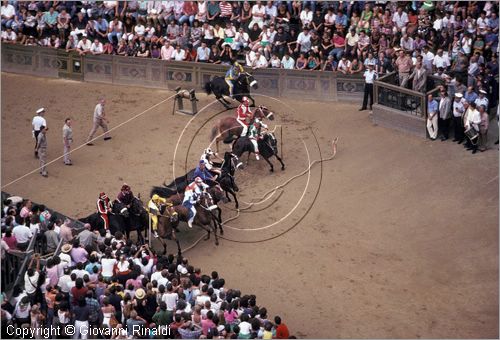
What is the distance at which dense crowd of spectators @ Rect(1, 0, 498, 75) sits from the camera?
118 feet

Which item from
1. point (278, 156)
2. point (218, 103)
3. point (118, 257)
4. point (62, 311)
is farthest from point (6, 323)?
point (218, 103)

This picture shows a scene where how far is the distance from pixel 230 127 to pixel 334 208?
4.71 m

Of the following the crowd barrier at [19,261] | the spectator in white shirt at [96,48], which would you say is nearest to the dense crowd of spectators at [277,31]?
the spectator in white shirt at [96,48]

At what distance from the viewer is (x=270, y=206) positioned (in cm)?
3144

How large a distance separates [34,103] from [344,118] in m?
11.1

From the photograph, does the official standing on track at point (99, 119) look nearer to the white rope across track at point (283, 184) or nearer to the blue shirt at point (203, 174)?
the blue shirt at point (203, 174)

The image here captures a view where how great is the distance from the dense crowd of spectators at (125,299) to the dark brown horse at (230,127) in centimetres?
812

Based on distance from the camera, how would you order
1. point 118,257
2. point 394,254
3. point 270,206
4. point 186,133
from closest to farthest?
point 118,257, point 394,254, point 270,206, point 186,133

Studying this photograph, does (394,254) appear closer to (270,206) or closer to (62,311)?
(270,206)

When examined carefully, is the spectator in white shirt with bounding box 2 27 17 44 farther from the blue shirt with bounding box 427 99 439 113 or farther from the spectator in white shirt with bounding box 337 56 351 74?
the blue shirt with bounding box 427 99 439 113

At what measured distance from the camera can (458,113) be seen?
32844 millimetres

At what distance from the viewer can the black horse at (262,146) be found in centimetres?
3281

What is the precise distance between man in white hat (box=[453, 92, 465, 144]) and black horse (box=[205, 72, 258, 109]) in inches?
267

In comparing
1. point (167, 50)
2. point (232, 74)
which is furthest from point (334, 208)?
point (167, 50)
